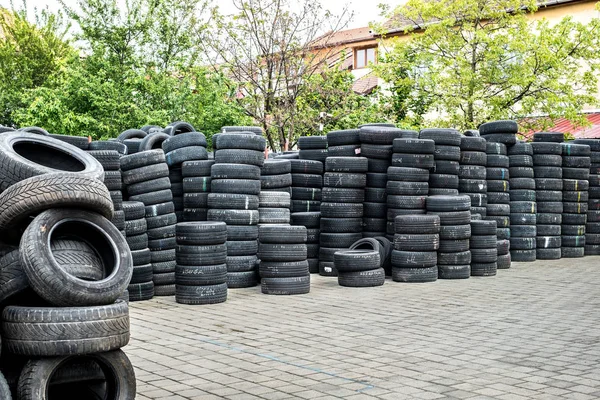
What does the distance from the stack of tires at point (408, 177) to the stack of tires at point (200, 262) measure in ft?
15.3

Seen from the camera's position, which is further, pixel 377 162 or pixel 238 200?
pixel 377 162

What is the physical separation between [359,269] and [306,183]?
3279 mm

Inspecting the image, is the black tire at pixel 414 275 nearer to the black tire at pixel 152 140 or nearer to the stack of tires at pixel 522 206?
the stack of tires at pixel 522 206

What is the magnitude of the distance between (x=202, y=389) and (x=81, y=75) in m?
26.9

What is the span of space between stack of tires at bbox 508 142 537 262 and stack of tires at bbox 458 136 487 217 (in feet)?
5.43

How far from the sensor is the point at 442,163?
16594 millimetres

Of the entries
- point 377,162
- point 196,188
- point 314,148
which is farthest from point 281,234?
point 314,148

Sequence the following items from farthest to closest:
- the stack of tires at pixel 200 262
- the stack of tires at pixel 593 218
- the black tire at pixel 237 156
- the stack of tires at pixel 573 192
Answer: the stack of tires at pixel 593 218
the stack of tires at pixel 573 192
the black tire at pixel 237 156
the stack of tires at pixel 200 262

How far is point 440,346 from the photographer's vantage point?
364 inches

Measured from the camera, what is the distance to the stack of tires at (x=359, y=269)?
14.3 meters

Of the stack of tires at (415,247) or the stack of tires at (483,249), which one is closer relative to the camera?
the stack of tires at (415,247)

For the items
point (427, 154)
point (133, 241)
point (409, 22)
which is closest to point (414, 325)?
point (133, 241)

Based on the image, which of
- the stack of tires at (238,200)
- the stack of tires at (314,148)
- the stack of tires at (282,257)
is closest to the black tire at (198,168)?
the stack of tires at (238,200)

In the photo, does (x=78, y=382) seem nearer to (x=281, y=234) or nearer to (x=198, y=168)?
(x=281, y=234)
